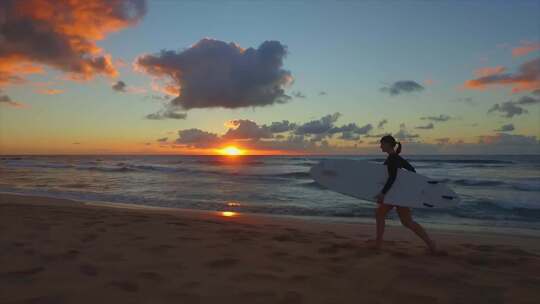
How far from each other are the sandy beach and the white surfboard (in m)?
0.69

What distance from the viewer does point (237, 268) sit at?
12.7ft

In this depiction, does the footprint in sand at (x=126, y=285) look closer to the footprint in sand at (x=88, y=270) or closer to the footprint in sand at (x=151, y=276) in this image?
the footprint in sand at (x=151, y=276)

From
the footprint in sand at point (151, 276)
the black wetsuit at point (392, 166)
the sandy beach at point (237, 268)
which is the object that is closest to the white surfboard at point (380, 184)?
the black wetsuit at point (392, 166)

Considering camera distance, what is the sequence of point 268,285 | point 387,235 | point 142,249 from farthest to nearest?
point 387,235 < point 142,249 < point 268,285

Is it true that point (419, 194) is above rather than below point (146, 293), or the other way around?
above

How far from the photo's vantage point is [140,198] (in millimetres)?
12883

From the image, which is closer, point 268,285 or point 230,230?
point 268,285

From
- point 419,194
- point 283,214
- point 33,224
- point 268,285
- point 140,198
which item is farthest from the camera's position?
point 140,198

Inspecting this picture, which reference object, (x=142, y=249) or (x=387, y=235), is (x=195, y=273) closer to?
(x=142, y=249)

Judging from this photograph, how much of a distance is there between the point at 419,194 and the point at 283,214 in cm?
513

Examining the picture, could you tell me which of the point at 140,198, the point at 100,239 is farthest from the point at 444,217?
the point at 140,198

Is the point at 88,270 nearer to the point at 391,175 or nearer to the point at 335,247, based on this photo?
the point at 335,247

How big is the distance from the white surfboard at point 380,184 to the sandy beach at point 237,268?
689mm

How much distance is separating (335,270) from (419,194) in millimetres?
2119
